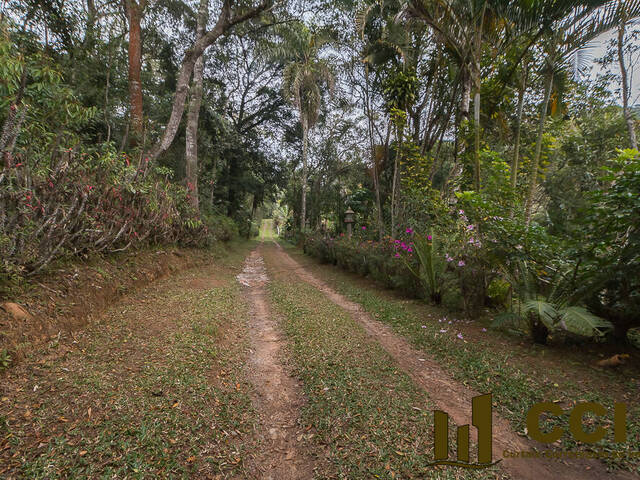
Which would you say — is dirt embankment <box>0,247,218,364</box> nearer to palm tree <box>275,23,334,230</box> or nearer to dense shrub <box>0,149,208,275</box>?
dense shrub <box>0,149,208,275</box>

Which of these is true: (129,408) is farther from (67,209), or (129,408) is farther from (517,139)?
(517,139)

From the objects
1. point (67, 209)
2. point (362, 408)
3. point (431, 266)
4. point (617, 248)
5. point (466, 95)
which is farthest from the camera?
point (466, 95)

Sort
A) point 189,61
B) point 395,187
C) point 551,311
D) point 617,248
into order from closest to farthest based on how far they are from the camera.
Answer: point 617,248 < point 551,311 < point 189,61 < point 395,187

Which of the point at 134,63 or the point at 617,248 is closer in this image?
the point at 617,248

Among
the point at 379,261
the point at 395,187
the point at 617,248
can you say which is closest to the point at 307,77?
the point at 395,187

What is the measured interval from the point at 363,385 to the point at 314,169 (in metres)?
17.9

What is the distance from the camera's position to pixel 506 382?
2.62 metres

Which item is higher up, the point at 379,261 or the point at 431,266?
the point at 431,266

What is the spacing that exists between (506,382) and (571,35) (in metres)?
5.31

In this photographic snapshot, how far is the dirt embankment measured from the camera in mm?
2340

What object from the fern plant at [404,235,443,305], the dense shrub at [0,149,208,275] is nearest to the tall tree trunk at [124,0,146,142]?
the dense shrub at [0,149,208,275]

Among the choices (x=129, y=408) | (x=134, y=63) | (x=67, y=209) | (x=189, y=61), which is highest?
(x=189, y=61)

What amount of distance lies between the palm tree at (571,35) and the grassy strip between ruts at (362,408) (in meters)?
3.32

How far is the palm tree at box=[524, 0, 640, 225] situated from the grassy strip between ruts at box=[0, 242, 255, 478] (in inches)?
189
